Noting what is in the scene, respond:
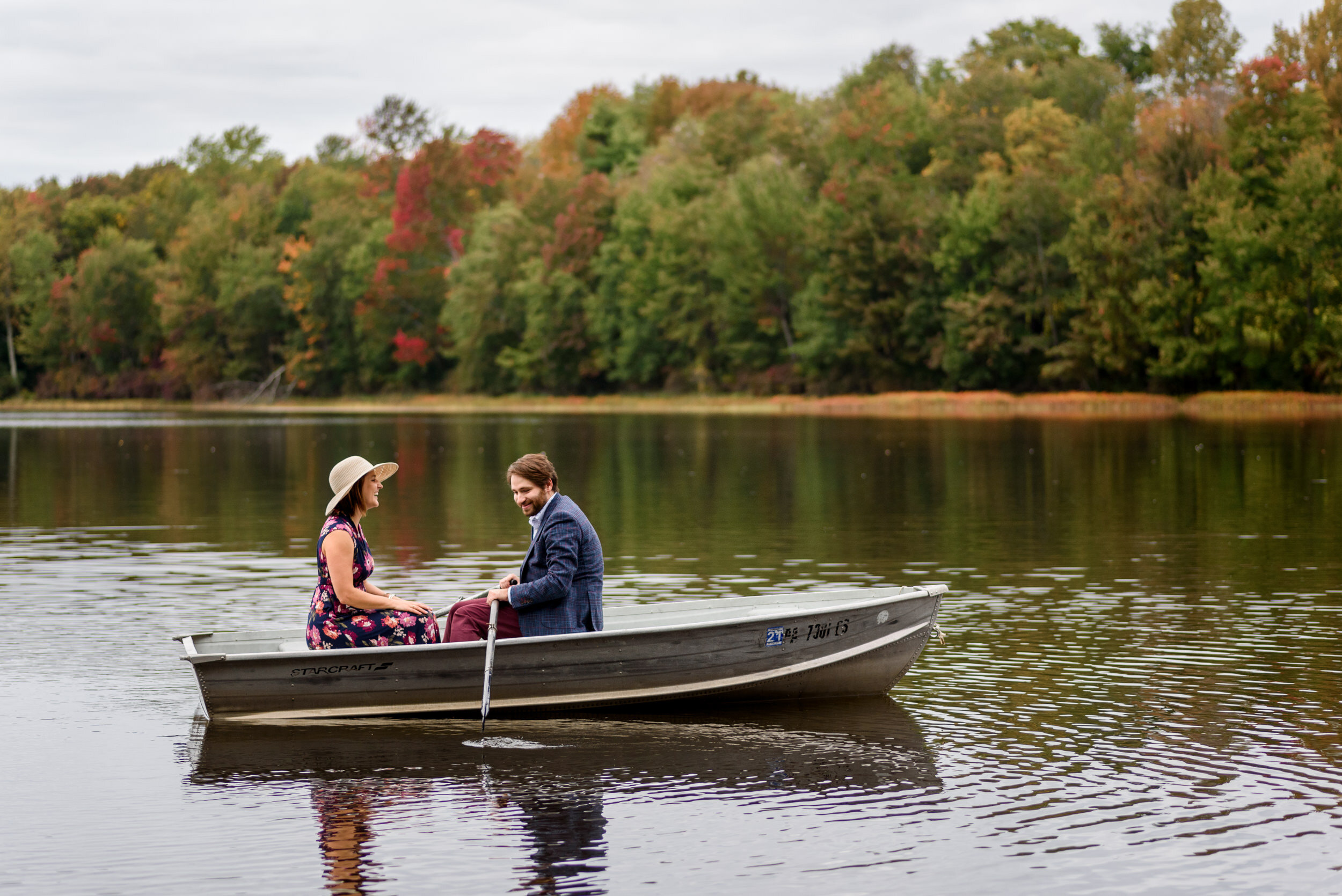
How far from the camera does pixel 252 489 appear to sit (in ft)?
114

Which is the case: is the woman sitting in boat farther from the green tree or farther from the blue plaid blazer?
the green tree

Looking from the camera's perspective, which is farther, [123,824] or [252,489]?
[252,489]

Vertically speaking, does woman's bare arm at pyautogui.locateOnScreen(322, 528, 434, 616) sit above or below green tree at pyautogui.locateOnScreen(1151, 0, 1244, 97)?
below

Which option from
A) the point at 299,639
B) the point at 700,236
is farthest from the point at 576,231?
the point at 299,639

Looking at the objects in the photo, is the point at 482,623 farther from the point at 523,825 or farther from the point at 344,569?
the point at 523,825

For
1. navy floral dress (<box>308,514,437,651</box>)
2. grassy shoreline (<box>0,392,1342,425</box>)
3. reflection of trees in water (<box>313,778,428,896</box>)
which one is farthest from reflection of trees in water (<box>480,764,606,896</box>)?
grassy shoreline (<box>0,392,1342,425</box>)

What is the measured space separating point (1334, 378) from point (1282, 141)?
41.7 feet

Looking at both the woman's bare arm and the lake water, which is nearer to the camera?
the lake water

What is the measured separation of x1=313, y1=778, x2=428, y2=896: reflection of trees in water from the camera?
805 centimetres

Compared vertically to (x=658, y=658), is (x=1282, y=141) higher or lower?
higher

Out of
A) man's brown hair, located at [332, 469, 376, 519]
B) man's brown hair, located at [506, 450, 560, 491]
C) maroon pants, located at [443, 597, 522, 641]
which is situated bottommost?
maroon pants, located at [443, 597, 522, 641]

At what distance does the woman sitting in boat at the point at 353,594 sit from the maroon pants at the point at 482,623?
195mm

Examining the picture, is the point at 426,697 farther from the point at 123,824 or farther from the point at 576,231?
the point at 576,231

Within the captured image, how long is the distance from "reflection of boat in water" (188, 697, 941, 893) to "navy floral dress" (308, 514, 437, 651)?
2.06ft
